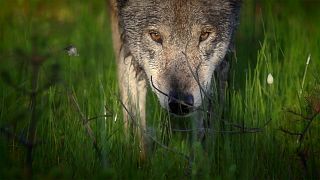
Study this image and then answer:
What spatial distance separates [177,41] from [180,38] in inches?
1.1

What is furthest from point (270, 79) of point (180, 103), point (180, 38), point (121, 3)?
point (121, 3)

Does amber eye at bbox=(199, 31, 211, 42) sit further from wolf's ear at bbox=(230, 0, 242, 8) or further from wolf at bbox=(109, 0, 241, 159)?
wolf's ear at bbox=(230, 0, 242, 8)

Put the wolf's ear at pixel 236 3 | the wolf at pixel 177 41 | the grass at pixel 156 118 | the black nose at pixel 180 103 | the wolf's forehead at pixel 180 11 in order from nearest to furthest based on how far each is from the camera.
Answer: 1. the grass at pixel 156 118
2. the black nose at pixel 180 103
3. the wolf at pixel 177 41
4. the wolf's forehead at pixel 180 11
5. the wolf's ear at pixel 236 3

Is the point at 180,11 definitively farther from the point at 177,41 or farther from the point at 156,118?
the point at 156,118

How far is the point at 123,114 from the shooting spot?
16.1 feet

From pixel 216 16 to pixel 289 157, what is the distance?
3.47 ft

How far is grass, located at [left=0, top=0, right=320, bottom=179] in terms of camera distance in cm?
376

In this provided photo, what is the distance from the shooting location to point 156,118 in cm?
496

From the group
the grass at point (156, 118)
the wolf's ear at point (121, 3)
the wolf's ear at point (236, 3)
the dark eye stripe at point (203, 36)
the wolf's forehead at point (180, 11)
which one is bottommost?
the grass at point (156, 118)

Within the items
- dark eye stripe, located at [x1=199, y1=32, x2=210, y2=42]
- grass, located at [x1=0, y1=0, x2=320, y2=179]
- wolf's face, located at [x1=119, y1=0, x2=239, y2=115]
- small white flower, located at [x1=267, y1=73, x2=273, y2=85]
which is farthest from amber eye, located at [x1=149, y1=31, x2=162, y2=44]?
small white flower, located at [x1=267, y1=73, x2=273, y2=85]

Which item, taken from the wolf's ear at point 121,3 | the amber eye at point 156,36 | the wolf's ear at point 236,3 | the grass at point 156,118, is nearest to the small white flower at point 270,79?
the grass at point 156,118

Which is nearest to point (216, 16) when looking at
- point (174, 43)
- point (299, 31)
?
point (174, 43)

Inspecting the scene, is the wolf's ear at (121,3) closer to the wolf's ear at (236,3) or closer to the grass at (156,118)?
the grass at (156,118)

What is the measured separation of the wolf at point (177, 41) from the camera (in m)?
4.46
